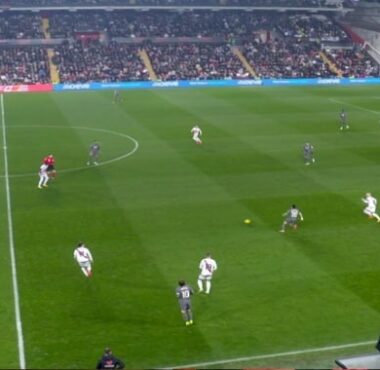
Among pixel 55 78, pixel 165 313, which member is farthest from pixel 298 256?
pixel 55 78

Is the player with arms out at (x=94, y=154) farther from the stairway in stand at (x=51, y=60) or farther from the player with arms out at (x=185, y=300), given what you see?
the stairway in stand at (x=51, y=60)

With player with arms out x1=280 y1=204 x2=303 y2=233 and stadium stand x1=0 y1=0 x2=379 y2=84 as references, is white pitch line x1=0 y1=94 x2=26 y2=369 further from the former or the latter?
stadium stand x1=0 y1=0 x2=379 y2=84

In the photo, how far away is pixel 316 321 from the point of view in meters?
19.0

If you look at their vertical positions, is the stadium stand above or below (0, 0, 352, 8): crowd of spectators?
below

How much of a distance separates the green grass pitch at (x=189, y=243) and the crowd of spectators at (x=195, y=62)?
3779 centimetres

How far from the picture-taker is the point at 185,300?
18375mm

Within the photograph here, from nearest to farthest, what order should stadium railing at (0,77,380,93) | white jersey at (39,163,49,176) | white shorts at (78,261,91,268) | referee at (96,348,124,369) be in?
referee at (96,348,124,369) < white shorts at (78,261,91,268) < white jersey at (39,163,49,176) < stadium railing at (0,77,380,93)

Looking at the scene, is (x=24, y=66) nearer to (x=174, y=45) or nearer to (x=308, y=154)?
(x=174, y=45)

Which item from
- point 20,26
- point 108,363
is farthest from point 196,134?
point 20,26

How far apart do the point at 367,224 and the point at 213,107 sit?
3509 centimetres

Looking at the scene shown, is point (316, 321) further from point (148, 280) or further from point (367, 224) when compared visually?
point (367, 224)

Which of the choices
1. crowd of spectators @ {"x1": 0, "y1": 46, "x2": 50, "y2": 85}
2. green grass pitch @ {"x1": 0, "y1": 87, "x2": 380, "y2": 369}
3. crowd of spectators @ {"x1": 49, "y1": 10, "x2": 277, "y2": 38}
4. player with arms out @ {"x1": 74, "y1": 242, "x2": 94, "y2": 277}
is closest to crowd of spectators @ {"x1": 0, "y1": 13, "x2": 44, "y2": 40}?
crowd of spectators @ {"x1": 49, "y1": 10, "x2": 277, "y2": 38}

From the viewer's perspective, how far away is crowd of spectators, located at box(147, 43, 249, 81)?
286 ft

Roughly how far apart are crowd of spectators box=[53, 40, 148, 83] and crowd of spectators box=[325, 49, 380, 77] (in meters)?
28.5
